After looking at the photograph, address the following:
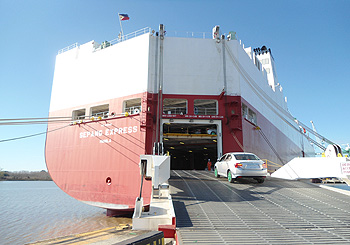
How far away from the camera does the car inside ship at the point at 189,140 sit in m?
16.1

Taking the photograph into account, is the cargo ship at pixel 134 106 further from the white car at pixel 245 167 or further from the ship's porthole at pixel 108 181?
the white car at pixel 245 167

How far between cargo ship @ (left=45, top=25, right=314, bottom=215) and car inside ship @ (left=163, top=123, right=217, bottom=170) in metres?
0.17

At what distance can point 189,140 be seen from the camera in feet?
69.1

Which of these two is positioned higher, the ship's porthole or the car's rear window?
the car's rear window

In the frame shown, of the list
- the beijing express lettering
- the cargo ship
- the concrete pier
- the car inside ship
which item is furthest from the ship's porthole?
the concrete pier

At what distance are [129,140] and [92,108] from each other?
5.28 m

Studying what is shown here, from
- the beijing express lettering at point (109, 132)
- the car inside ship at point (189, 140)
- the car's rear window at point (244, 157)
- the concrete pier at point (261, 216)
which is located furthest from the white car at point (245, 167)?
the beijing express lettering at point (109, 132)

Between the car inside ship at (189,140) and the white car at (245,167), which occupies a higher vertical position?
the car inside ship at (189,140)

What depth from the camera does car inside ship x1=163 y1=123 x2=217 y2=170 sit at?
16.1m

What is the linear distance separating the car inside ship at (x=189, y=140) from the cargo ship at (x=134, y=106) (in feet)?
0.56

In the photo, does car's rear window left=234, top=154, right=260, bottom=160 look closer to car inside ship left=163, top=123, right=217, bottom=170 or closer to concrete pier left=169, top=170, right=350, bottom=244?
concrete pier left=169, top=170, right=350, bottom=244

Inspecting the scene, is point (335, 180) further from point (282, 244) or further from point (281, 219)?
point (282, 244)

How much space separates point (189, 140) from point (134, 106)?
7029mm

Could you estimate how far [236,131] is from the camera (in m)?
14.8
